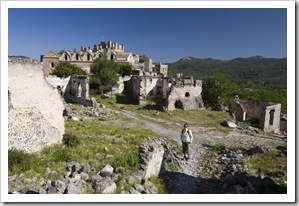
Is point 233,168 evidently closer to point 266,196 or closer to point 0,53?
point 266,196

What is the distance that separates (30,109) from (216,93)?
23254mm

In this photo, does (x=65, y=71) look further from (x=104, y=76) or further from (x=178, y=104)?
(x=178, y=104)

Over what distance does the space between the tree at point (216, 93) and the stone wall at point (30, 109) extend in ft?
70.0

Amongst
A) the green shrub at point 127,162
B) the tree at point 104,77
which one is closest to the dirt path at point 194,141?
the green shrub at point 127,162

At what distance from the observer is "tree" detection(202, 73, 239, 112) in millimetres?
29531

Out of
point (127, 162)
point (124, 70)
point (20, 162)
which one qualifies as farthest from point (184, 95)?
point (20, 162)

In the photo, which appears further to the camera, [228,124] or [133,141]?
[228,124]

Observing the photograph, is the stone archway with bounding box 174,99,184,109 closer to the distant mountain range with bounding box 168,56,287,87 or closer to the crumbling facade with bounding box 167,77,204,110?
the crumbling facade with bounding box 167,77,204,110

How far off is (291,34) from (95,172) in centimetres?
761

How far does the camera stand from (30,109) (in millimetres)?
10484

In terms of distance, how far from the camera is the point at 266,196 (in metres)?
6.56

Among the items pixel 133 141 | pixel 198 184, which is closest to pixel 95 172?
pixel 198 184

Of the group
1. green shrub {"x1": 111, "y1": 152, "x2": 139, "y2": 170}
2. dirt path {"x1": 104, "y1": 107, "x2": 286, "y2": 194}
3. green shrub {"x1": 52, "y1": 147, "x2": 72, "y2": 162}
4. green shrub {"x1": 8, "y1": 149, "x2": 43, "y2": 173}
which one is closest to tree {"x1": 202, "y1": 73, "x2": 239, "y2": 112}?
dirt path {"x1": 104, "y1": 107, "x2": 286, "y2": 194}

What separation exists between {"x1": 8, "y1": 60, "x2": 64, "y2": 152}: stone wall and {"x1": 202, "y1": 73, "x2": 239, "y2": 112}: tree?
21.3 meters
